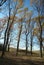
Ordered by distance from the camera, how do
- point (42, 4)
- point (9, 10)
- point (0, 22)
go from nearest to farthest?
point (9, 10) < point (42, 4) < point (0, 22)

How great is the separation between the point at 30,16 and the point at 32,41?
23.1 feet

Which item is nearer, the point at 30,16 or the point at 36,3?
the point at 36,3

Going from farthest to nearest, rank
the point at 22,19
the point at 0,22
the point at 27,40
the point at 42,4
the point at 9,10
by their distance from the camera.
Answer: the point at 27,40 → the point at 0,22 → the point at 22,19 → the point at 42,4 → the point at 9,10

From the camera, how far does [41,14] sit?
31141 mm

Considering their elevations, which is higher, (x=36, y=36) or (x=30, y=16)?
(x=30, y=16)

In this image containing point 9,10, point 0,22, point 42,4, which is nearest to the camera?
point 9,10

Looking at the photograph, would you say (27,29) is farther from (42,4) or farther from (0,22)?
(42,4)

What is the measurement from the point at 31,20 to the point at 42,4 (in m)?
7.93

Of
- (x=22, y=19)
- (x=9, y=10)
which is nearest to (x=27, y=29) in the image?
(x=22, y=19)

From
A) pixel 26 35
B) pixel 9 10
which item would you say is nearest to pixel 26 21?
pixel 26 35

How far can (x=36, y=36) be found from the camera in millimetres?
40438

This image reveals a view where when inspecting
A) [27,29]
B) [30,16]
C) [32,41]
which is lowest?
[32,41]

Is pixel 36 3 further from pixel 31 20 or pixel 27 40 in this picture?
pixel 27 40

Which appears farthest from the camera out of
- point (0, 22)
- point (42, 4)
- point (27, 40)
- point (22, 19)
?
point (27, 40)
